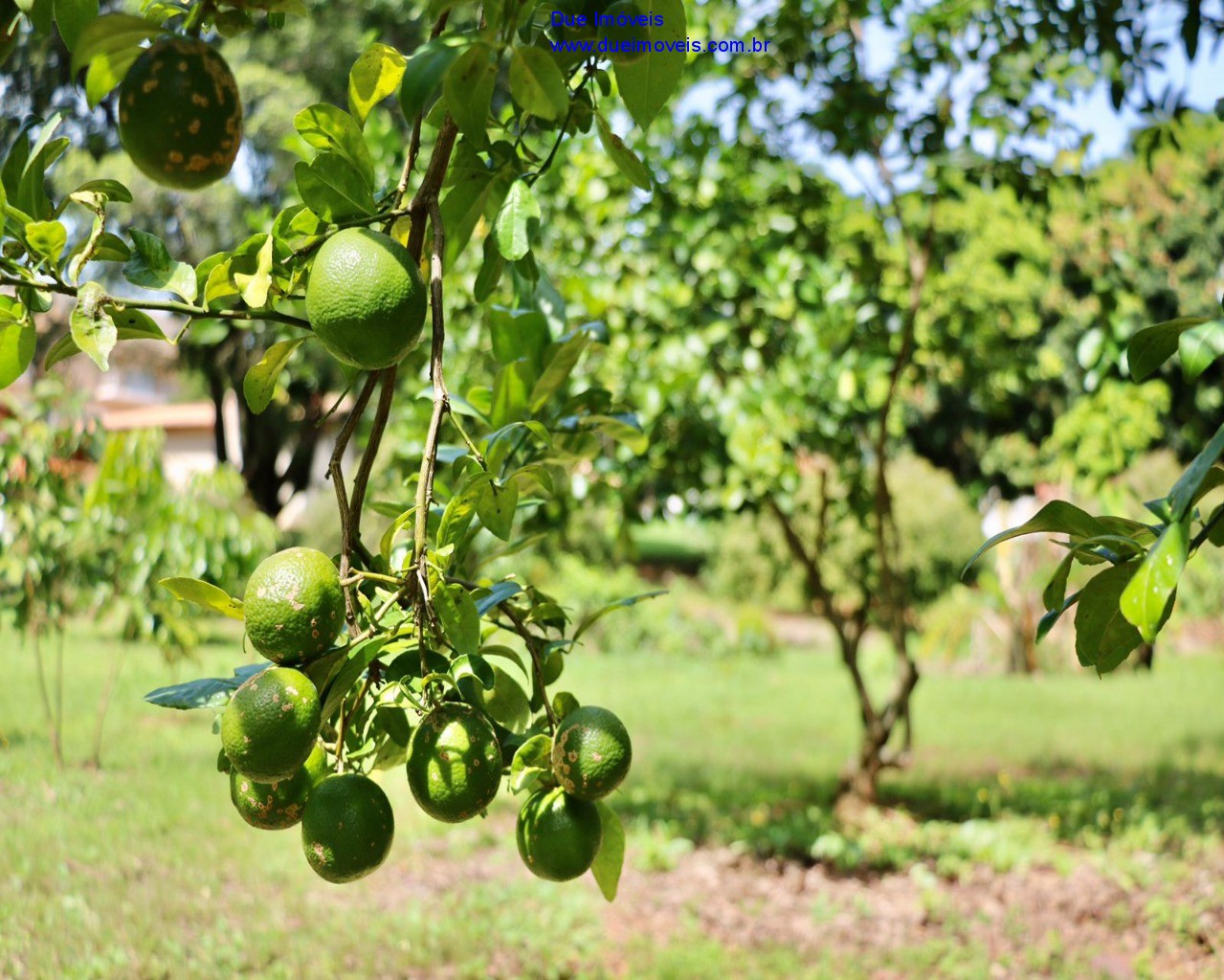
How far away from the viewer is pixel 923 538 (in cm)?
891

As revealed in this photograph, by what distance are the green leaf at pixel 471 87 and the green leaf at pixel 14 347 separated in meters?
0.31

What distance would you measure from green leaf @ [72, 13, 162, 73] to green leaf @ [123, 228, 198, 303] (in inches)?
6.1

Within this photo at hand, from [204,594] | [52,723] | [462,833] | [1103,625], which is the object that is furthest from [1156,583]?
[52,723]

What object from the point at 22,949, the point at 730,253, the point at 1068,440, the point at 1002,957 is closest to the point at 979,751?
the point at 1068,440

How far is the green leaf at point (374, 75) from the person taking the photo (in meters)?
0.69

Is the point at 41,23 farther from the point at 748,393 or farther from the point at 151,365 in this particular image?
the point at 151,365

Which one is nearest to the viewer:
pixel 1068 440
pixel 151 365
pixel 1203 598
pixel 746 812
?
pixel 746 812

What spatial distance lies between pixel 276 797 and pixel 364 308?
324 millimetres

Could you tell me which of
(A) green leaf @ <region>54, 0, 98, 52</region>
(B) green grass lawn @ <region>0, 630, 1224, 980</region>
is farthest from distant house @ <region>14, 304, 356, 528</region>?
(A) green leaf @ <region>54, 0, 98, 52</region>

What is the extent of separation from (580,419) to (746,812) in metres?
2.85

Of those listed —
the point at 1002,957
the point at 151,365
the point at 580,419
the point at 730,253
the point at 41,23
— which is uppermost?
the point at 151,365

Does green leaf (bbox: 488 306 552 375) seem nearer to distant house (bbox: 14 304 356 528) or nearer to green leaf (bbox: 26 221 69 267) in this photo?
green leaf (bbox: 26 221 69 267)

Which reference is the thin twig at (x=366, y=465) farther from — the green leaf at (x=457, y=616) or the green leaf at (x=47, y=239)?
the green leaf at (x=47, y=239)

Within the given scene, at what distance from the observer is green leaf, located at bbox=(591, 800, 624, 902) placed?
81 cm
